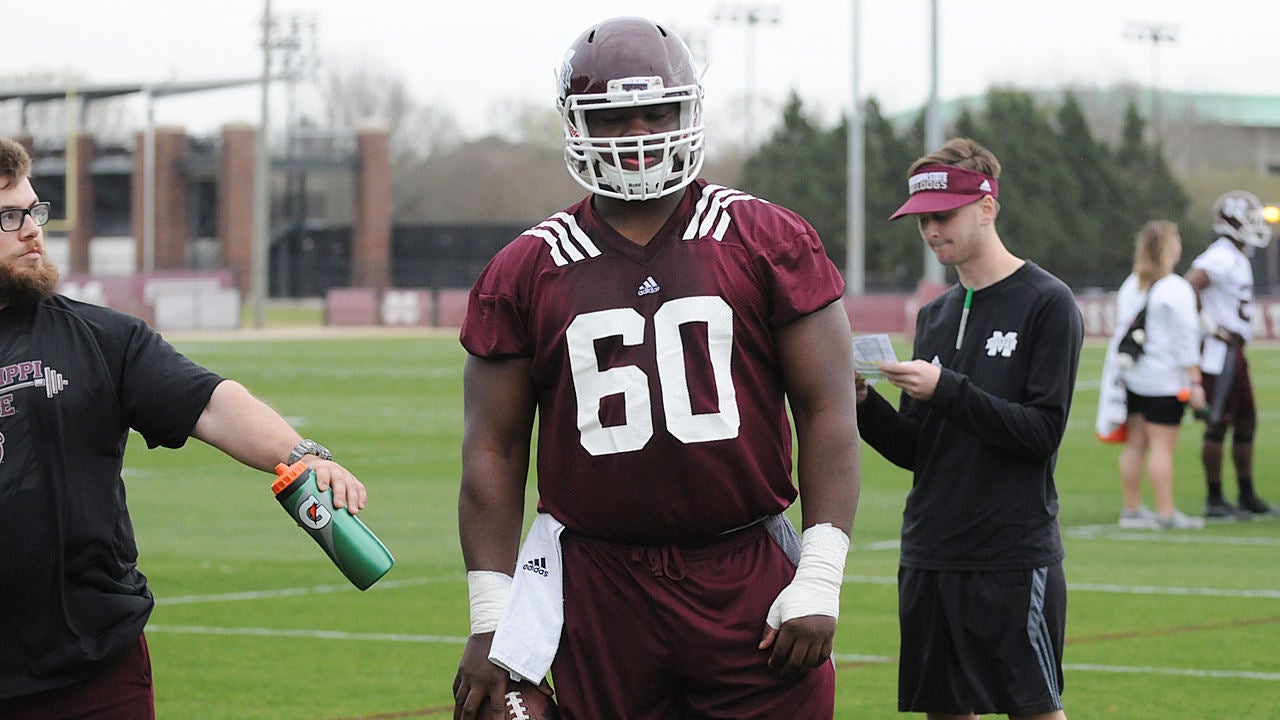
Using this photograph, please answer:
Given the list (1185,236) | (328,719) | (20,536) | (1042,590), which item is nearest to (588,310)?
(20,536)

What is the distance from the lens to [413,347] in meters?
43.1

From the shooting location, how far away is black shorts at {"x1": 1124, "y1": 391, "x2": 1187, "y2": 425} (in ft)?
42.4

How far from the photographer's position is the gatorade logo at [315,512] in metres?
4.10

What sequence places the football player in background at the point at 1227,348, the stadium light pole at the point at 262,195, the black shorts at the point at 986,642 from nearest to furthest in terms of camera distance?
the black shorts at the point at 986,642, the football player in background at the point at 1227,348, the stadium light pole at the point at 262,195

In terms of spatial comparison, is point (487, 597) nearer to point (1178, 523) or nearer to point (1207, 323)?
point (1178, 523)

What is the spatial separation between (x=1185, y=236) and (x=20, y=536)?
211ft

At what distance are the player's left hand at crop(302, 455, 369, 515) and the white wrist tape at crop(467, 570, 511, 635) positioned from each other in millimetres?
307

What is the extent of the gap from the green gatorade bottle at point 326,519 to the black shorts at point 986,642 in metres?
2.13

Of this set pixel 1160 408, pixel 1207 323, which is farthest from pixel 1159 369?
pixel 1207 323

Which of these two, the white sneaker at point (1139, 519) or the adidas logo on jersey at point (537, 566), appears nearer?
the adidas logo on jersey at point (537, 566)

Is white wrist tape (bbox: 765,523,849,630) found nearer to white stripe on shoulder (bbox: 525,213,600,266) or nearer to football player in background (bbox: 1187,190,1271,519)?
white stripe on shoulder (bbox: 525,213,600,266)

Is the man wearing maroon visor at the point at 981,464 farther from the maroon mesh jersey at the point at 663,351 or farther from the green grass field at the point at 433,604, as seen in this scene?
the green grass field at the point at 433,604

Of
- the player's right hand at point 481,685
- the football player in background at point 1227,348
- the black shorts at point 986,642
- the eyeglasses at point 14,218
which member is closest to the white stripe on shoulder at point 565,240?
the player's right hand at point 481,685

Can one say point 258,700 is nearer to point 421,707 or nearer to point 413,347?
point 421,707
